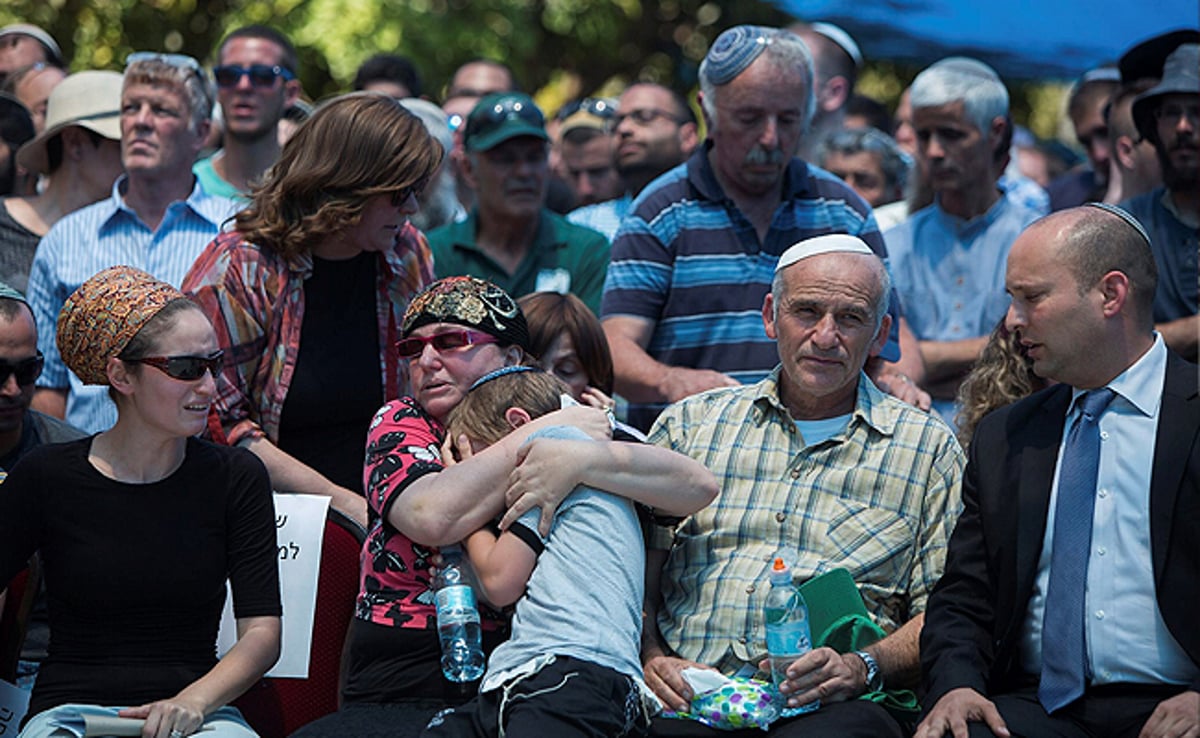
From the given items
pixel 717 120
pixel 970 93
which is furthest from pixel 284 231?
pixel 970 93

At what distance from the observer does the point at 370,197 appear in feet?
16.3

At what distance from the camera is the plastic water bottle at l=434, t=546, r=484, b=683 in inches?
159

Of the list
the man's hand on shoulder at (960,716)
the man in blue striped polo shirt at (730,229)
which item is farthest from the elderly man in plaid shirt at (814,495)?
the man in blue striped polo shirt at (730,229)

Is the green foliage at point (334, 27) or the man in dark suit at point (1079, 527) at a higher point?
the man in dark suit at point (1079, 527)

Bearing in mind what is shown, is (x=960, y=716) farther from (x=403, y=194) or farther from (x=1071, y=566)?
(x=403, y=194)

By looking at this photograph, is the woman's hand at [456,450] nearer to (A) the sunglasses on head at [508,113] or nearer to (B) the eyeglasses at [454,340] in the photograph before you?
(B) the eyeglasses at [454,340]

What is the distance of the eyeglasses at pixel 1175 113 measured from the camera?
6207 millimetres

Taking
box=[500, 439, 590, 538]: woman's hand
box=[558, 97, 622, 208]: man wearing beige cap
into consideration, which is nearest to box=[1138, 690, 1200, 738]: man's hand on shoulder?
box=[500, 439, 590, 538]: woman's hand

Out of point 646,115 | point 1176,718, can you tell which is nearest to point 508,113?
point 646,115

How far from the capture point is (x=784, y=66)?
5.79 metres

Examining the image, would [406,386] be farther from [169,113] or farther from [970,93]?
[970,93]

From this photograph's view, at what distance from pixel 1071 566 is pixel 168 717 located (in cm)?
239

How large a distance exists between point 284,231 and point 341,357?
0.45 m

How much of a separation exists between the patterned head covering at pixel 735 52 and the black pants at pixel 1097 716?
2776 mm
